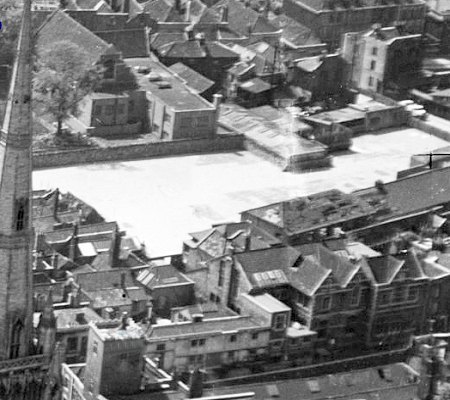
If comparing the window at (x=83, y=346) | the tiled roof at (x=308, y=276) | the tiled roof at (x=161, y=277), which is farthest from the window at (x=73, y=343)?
the tiled roof at (x=308, y=276)

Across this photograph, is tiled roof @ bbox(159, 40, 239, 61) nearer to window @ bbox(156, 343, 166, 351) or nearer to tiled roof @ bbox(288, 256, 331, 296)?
tiled roof @ bbox(288, 256, 331, 296)

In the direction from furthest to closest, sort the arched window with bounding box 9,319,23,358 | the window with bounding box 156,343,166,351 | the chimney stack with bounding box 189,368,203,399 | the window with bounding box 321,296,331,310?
the window with bounding box 321,296,331,310, the window with bounding box 156,343,166,351, the chimney stack with bounding box 189,368,203,399, the arched window with bounding box 9,319,23,358

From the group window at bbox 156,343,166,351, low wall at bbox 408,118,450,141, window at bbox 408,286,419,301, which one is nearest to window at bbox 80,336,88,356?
window at bbox 156,343,166,351

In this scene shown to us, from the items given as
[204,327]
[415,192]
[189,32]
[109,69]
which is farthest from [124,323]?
[189,32]

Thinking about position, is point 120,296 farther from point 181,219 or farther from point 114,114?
point 114,114

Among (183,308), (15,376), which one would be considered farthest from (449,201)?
(15,376)

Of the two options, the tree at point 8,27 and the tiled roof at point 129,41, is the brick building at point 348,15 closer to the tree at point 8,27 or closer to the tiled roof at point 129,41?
the tiled roof at point 129,41

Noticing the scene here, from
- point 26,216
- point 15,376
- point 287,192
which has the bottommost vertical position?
point 287,192
